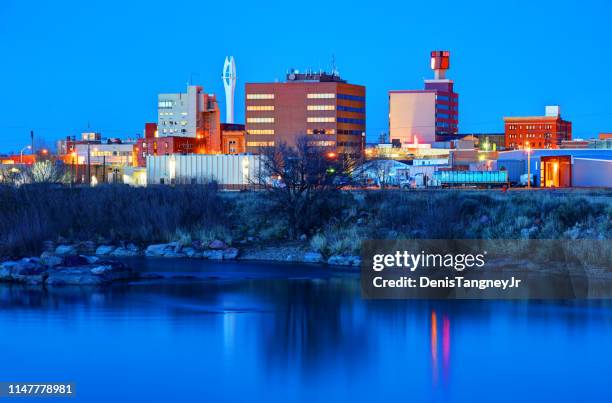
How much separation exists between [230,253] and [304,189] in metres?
7.36

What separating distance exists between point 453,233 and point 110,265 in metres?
17.4

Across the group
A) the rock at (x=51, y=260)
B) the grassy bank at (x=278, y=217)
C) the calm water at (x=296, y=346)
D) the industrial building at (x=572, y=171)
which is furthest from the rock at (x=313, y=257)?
the industrial building at (x=572, y=171)

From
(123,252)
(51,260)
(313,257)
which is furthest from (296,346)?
(123,252)

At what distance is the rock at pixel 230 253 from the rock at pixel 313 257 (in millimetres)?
4289

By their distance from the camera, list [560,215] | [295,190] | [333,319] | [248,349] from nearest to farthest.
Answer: [248,349] < [333,319] < [560,215] < [295,190]

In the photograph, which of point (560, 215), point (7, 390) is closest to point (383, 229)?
Result: point (560, 215)

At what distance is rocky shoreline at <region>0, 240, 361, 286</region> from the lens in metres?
40.2

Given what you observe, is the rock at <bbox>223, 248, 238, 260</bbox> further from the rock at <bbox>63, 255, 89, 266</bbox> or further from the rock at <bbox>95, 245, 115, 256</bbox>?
the rock at <bbox>63, 255, 89, 266</bbox>

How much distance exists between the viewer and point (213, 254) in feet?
170

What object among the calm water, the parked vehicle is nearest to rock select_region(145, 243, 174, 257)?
the calm water

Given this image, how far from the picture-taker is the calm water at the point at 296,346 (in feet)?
73.9

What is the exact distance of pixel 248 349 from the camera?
26844 millimetres

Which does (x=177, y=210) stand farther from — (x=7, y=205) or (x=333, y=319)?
(x=333, y=319)

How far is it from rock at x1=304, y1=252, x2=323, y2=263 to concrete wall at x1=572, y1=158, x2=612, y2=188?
1910 inches
